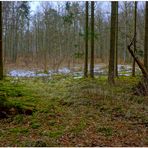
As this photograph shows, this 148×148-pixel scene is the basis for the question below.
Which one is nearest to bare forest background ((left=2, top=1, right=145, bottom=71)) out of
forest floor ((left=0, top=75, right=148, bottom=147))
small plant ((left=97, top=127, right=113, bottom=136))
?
forest floor ((left=0, top=75, right=148, bottom=147))

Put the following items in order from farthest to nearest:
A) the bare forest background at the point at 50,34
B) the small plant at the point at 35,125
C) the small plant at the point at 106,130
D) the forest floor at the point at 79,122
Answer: the bare forest background at the point at 50,34, the small plant at the point at 35,125, the small plant at the point at 106,130, the forest floor at the point at 79,122

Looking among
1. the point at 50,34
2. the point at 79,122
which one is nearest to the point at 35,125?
the point at 79,122

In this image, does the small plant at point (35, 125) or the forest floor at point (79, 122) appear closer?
the forest floor at point (79, 122)

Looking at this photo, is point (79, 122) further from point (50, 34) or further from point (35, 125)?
point (50, 34)

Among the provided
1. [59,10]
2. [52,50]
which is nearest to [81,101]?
[52,50]

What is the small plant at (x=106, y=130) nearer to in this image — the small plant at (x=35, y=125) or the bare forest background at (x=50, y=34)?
the small plant at (x=35, y=125)

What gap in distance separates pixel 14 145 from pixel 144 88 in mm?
6603

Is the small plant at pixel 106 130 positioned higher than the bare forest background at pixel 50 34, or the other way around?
the bare forest background at pixel 50 34

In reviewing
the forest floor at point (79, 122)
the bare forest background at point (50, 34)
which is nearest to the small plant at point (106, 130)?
the forest floor at point (79, 122)

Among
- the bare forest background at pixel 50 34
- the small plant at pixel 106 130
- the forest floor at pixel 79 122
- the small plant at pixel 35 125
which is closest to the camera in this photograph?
the forest floor at pixel 79 122

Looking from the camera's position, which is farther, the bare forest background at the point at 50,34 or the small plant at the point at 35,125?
the bare forest background at the point at 50,34

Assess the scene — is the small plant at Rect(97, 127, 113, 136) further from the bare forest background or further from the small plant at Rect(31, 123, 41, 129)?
the bare forest background

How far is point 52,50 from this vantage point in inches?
1646

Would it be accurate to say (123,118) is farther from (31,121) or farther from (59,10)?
(59,10)
